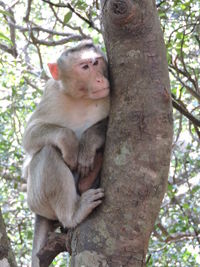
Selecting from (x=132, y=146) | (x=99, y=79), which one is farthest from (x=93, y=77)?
(x=132, y=146)

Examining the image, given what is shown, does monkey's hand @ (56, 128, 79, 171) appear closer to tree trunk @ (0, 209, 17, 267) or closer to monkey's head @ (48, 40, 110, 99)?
monkey's head @ (48, 40, 110, 99)

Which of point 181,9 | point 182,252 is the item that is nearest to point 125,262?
point 182,252

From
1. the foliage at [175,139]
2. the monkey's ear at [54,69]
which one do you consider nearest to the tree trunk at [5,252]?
the monkey's ear at [54,69]

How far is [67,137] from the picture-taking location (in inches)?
120

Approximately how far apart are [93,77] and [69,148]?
0.52m

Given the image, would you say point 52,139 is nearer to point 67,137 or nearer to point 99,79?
point 67,137

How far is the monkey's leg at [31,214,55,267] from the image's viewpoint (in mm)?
3125

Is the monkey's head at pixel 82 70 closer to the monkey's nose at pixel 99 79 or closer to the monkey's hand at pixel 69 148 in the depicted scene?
the monkey's nose at pixel 99 79

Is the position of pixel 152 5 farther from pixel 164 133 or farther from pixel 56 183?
pixel 56 183

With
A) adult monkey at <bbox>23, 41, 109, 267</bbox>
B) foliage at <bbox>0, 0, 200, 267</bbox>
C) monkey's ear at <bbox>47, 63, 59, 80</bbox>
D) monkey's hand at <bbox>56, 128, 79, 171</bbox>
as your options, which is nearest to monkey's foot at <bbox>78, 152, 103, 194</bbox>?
adult monkey at <bbox>23, 41, 109, 267</bbox>

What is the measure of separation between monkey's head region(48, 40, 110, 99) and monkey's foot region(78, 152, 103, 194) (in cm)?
42

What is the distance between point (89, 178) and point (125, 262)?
2.95 ft

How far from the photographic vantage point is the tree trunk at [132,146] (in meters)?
2.11

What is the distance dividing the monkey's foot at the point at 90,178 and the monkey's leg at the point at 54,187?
0.06m
